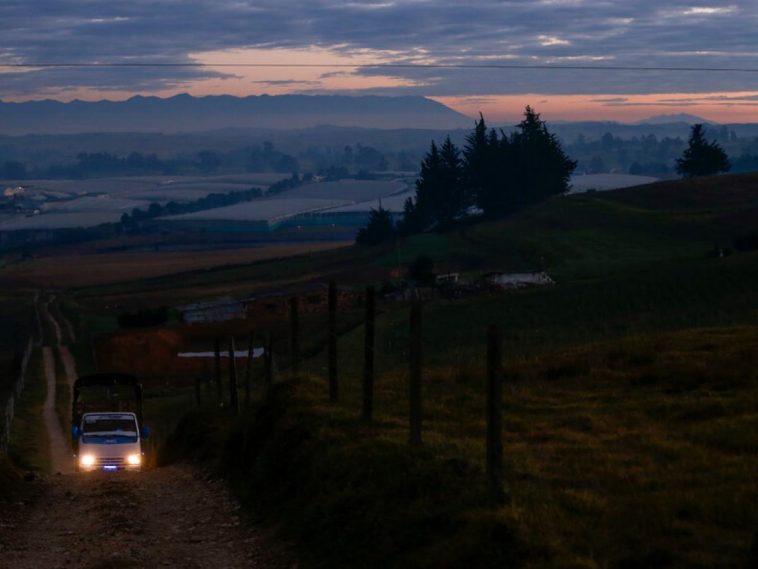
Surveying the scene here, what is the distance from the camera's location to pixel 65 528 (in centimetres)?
1461

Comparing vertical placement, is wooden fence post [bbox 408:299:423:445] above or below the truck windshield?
above

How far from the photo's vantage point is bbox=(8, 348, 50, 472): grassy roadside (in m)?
29.6

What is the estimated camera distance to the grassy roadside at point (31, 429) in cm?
2962

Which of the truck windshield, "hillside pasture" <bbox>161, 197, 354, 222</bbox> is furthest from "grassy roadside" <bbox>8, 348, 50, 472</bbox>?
"hillside pasture" <bbox>161, 197, 354, 222</bbox>

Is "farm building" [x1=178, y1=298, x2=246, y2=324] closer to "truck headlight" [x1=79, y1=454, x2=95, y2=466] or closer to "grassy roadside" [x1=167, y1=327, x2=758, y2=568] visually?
"truck headlight" [x1=79, y1=454, x2=95, y2=466]

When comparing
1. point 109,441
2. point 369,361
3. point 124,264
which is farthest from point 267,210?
point 369,361

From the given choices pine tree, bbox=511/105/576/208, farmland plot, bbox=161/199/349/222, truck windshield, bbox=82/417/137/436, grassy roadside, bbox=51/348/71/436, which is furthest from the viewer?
farmland plot, bbox=161/199/349/222

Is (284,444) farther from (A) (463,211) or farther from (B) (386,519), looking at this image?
(A) (463,211)

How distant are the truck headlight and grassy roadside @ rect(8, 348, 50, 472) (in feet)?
7.59

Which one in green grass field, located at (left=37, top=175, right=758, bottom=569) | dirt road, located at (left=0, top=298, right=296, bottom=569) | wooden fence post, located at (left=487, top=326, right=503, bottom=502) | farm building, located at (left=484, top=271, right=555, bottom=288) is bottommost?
farm building, located at (left=484, top=271, right=555, bottom=288)

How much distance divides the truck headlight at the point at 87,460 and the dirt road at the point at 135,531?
4.32 metres

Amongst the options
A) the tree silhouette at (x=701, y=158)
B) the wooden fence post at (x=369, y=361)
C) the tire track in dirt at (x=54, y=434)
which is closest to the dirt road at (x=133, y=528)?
the wooden fence post at (x=369, y=361)

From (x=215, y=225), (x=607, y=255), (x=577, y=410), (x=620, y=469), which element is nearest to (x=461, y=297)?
(x=607, y=255)

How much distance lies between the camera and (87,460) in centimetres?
2392
